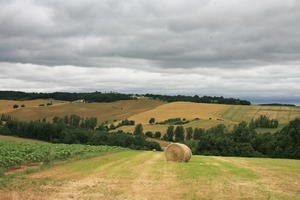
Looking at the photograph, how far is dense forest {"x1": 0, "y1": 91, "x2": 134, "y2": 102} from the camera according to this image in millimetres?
142250

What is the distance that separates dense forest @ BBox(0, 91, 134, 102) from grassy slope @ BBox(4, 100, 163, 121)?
1121cm

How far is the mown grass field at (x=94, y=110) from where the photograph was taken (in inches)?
4094

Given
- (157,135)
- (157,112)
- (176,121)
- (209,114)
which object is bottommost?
(157,135)

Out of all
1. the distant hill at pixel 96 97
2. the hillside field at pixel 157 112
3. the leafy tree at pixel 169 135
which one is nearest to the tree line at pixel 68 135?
the leafy tree at pixel 169 135

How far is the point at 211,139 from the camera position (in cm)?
5875

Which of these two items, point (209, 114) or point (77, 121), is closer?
point (77, 121)

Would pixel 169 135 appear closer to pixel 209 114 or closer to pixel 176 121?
pixel 176 121

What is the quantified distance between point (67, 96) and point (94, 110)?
144 ft

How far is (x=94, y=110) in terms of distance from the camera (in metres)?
116

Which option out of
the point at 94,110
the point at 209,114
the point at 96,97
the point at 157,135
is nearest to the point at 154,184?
the point at 157,135

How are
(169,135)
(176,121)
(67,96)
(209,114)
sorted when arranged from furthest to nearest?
(67,96) < (209,114) < (176,121) < (169,135)

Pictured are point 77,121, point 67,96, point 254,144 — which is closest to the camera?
point 254,144

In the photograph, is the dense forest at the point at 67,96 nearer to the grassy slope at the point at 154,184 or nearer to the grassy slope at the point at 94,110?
the grassy slope at the point at 94,110

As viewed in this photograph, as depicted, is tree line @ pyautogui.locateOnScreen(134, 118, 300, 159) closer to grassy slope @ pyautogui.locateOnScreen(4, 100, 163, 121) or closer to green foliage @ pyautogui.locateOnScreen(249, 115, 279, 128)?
green foliage @ pyautogui.locateOnScreen(249, 115, 279, 128)
